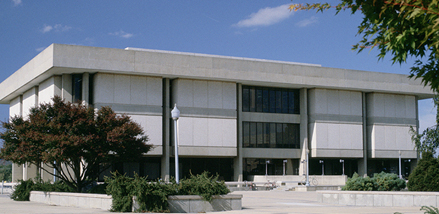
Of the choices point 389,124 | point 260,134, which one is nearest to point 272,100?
Answer: point 260,134

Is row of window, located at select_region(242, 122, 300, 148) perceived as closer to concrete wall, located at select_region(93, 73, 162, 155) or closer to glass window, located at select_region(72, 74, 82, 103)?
concrete wall, located at select_region(93, 73, 162, 155)

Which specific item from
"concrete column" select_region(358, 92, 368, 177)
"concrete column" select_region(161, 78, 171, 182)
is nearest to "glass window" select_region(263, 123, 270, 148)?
"concrete column" select_region(161, 78, 171, 182)

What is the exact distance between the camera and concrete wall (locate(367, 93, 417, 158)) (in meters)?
59.3

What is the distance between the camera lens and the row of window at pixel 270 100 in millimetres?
55625

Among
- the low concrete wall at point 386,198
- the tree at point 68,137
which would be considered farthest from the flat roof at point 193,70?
the low concrete wall at point 386,198

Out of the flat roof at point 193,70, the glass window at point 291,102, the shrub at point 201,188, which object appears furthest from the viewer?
the glass window at point 291,102

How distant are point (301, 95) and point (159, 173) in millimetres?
19214

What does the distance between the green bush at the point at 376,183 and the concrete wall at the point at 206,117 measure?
26212 mm

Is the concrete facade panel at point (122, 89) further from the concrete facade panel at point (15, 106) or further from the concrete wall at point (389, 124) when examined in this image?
the concrete wall at point (389, 124)

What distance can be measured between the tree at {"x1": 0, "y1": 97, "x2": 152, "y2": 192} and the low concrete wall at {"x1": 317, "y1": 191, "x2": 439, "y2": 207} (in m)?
12.4

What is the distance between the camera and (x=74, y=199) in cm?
2170

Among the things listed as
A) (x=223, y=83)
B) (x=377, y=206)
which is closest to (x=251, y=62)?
(x=223, y=83)

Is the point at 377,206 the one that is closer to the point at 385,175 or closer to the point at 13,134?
the point at 385,175

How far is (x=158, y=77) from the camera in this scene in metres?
49.5
